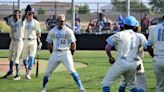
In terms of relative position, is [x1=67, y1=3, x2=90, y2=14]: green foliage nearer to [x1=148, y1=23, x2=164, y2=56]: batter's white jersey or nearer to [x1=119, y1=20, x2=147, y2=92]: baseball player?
[x1=119, y1=20, x2=147, y2=92]: baseball player

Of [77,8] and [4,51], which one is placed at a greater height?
[77,8]

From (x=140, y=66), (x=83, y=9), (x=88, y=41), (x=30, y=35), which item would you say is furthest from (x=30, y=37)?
(x=83, y=9)

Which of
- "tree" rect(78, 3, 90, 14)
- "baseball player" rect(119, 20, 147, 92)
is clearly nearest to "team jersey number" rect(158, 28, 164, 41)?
"baseball player" rect(119, 20, 147, 92)

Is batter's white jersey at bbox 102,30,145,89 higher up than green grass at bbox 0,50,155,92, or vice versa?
batter's white jersey at bbox 102,30,145,89

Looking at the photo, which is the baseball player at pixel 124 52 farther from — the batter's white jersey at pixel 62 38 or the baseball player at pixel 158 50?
the batter's white jersey at pixel 62 38

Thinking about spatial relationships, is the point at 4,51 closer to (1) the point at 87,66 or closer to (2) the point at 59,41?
(1) the point at 87,66

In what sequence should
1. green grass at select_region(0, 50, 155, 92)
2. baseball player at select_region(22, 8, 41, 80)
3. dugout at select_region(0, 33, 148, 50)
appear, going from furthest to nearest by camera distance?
dugout at select_region(0, 33, 148, 50) < baseball player at select_region(22, 8, 41, 80) < green grass at select_region(0, 50, 155, 92)

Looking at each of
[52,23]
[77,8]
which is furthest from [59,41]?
[77,8]

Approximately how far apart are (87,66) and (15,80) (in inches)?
203

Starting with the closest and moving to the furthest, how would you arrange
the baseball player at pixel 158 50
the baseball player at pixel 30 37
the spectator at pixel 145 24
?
the baseball player at pixel 158 50, the baseball player at pixel 30 37, the spectator at pixel 145 24

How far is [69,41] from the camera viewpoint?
1170 cm

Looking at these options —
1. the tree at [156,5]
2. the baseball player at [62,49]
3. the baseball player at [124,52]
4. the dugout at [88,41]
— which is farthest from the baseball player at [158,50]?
the tree at [156,5]

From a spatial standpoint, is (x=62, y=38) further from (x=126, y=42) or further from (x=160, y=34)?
(x=160, y=34)

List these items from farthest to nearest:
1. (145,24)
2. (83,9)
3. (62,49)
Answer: (83,9), (145,24), (62,49)
